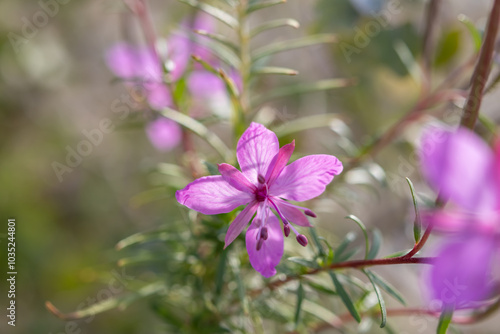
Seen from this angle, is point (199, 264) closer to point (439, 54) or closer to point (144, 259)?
point (144, 259)

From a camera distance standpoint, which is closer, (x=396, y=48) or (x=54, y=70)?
(x=396, y=48)

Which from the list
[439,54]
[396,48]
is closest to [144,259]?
[396,48]

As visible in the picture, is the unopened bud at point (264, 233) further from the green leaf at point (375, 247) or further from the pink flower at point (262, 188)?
the green leaf at point (375, 247)

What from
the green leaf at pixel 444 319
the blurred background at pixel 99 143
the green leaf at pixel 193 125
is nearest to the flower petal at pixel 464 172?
the green leaf at pixel 444 319

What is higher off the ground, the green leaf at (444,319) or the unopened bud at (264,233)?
the unopened bud at (264,233)

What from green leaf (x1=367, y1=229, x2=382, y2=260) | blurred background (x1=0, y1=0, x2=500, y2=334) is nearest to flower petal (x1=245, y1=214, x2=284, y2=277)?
green leaf (x1=367, y1=229, x2=382, y2=260)

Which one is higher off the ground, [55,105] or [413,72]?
[413,72]

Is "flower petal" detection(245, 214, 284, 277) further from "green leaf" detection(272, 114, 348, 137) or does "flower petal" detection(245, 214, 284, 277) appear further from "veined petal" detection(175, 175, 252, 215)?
"green leaf" detection(272, 114, 348, 137)

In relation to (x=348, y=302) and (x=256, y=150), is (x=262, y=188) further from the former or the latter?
(x=348, y=302)
